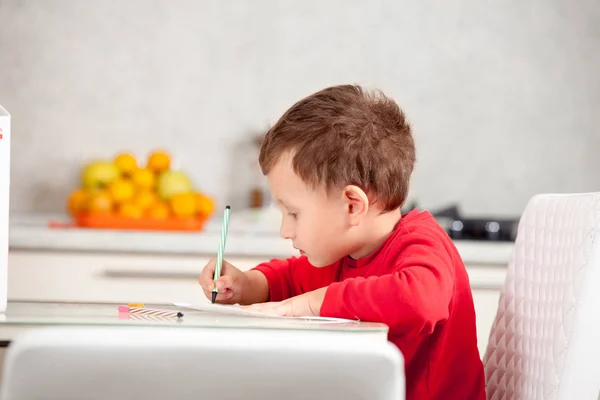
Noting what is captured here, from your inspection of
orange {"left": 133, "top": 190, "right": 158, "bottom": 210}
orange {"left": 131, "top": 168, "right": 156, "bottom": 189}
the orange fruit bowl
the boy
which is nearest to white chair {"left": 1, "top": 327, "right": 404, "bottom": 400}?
the boy

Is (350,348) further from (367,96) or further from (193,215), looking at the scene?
(193,215)

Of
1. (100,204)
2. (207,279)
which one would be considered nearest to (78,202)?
(100,204)

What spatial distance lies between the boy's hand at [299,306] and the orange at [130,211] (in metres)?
1.56

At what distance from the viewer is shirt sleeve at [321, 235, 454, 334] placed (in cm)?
103

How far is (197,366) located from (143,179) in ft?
7.29

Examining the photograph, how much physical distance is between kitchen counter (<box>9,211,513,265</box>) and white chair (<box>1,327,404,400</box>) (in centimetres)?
183

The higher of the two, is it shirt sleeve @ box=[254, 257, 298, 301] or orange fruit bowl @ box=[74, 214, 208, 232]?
shirt sleeve @ box=[254, 257, 298, 301]

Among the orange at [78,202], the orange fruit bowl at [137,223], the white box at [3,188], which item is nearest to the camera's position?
the white box at [3,188]

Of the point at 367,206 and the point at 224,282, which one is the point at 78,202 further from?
the point at 367,206

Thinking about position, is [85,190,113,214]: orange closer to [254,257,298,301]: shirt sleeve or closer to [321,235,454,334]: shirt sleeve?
[254,257,298,301]: shirt sleeve

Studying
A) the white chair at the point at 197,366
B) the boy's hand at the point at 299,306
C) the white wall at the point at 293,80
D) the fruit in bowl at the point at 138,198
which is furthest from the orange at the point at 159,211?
the white chair at the point at 197,366

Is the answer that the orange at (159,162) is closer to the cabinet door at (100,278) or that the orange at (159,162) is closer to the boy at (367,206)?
the cabinet door at (100,278)

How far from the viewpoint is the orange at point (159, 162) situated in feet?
9.20

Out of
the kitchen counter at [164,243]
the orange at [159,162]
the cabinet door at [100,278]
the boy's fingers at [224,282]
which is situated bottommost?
the cabinet door at [100,278]
